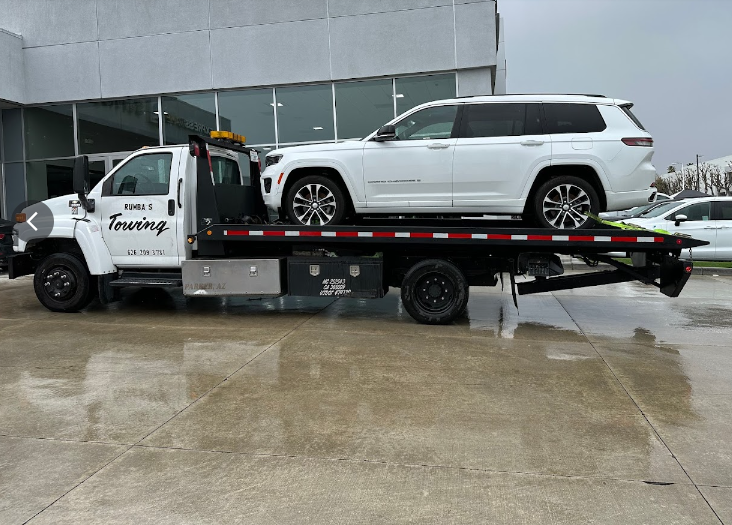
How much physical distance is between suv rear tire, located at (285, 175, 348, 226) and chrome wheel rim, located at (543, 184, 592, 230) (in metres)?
2.49

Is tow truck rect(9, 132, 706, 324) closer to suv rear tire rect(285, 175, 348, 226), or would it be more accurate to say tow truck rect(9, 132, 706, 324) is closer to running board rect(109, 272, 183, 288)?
running board rect(109, 272, 183, 288)

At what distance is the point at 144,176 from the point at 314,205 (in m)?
2.45

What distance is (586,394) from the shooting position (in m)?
4.63

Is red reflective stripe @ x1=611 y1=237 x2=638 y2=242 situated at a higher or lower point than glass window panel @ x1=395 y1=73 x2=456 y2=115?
lower

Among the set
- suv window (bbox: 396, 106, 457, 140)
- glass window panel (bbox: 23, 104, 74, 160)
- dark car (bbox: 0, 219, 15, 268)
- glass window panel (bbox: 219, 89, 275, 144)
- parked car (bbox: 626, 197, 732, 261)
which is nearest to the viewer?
suv window (bbox: 396, 106, 457, 140)

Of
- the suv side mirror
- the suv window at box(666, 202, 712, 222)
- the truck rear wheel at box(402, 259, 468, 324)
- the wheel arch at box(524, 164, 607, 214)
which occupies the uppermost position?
the suv side mirror

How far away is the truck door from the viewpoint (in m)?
7.57

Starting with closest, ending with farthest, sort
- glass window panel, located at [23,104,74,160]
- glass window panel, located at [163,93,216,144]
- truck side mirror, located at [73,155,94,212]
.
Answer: truck side mirror, located at [73,155,94,212], glass window panel, located at [163,93,216,144], glass window panel, located at [23,104,74,160]

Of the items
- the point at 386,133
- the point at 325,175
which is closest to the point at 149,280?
the point at 325,175

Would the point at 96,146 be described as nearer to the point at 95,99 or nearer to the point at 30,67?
the point at 95,99

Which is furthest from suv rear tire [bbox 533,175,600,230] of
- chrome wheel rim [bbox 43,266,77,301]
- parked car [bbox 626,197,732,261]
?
parked car [bbox 626,197,732,261]

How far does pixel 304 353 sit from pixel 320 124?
9888 mm

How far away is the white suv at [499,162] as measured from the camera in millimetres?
6395

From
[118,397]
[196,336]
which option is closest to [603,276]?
[196,336]
